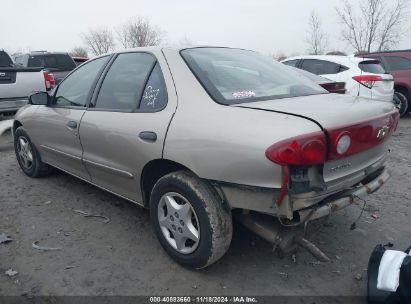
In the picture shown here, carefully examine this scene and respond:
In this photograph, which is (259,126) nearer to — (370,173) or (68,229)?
(370,173)

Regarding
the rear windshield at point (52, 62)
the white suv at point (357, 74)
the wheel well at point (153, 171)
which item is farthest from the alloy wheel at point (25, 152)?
the rear windshield at point (52, 62)

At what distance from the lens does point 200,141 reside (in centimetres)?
234

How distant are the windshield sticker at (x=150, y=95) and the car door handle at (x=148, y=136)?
0.24 m

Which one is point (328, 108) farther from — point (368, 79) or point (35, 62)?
point (35, 62)

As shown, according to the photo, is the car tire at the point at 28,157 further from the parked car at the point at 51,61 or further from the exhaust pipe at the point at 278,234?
the parked car at the point at 51,61

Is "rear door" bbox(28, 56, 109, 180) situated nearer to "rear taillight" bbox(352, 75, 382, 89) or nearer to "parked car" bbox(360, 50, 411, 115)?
"rear taillight" bbox(352, 75, 382, 89)

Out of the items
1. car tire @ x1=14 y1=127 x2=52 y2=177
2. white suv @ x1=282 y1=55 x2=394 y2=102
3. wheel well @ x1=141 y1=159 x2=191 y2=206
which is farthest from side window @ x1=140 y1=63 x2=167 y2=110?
white suv @ x1=282 y1=55 x2=394 y2=102

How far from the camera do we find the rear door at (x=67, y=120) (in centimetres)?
351

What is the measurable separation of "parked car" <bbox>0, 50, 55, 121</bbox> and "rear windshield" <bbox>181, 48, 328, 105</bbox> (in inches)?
215

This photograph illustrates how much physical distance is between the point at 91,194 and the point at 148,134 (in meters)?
1.81

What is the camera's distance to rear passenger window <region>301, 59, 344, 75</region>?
807 centimetres

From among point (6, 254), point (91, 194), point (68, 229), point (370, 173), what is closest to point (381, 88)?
point (370, 173)

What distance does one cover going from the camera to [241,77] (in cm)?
282

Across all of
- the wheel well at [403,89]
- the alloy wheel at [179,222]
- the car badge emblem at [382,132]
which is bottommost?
the wheel well at [403,89]
